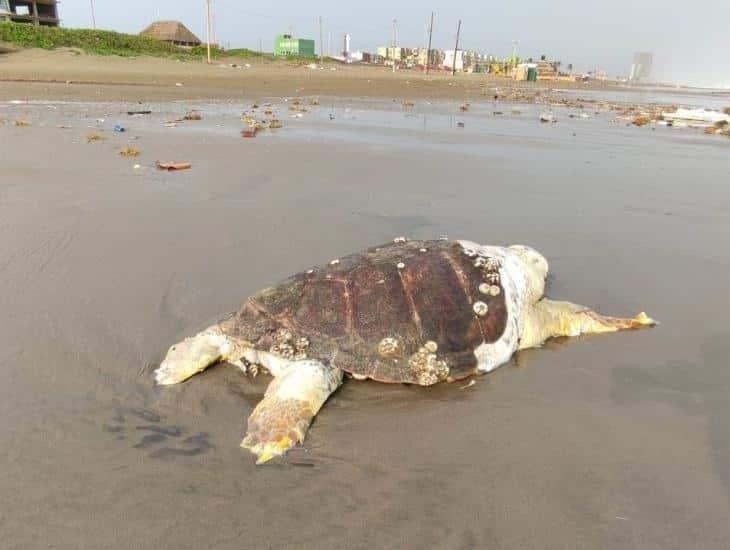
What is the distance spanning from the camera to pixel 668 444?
2840 millimetres

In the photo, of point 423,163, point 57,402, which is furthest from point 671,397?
point 423,163

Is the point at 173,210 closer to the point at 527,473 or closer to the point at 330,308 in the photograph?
the point at 330,308

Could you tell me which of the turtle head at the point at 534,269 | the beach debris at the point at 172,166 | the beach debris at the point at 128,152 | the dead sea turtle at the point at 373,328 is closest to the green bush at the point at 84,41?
the beach debris at the point at 128,152

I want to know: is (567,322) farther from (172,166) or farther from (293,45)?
(293,45)

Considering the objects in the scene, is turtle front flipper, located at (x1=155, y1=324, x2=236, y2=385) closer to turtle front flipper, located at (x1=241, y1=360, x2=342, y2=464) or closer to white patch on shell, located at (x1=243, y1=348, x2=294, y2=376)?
white patch on shell, located at (x1=243, y1=348, x2=294, y2=376)

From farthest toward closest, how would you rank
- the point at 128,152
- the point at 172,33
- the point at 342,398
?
the point at 172,33 < the point at 128,152 < the point at 342,398

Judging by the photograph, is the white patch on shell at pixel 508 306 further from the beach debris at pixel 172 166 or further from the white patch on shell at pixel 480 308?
the beach debris at pixel 172 166

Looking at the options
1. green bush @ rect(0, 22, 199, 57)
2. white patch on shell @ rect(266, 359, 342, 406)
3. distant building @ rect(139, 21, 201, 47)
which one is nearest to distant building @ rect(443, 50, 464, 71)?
distant building @ rect(139, 21, 201, 47)

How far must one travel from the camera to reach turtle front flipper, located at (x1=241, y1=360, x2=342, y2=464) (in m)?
2.78

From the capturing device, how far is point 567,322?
409 cm

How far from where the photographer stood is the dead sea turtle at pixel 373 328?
3383 mm

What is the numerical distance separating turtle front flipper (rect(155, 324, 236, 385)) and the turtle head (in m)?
2.42

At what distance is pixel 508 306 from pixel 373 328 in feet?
3.55

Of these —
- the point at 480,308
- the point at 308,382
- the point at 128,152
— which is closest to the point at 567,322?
the point at 480,308
